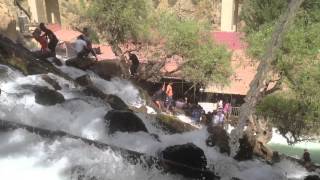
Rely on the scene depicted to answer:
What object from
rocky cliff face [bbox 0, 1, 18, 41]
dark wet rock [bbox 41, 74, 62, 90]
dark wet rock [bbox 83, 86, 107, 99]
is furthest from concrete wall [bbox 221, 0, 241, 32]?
dark wet rock [bbox 41, 74, 62, 90]

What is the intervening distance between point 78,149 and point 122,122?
1.42 meters

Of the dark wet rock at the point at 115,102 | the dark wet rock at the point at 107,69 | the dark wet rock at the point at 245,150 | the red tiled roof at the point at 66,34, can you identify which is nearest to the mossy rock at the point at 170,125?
the dark wet rock at the point at 115,102

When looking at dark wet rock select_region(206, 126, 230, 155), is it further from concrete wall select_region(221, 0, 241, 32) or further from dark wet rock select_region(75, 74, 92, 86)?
concrete wall select_region(221, 0, 241, 32)

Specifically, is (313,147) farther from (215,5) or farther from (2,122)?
(215,5)

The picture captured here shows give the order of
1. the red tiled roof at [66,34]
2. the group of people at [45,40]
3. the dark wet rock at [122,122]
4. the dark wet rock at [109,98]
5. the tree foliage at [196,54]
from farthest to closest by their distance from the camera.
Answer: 1. the red tiled roof at [66,34]
2. the tree foliage at [196,54]
3. the group of people at [45,40]
4. the dark wet rock at [109,98]
5. the dark wet rock at [122,122]

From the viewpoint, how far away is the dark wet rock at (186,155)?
782 cm

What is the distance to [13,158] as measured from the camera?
7.77 m

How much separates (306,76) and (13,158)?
1291 cm

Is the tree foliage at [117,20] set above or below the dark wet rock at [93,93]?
above

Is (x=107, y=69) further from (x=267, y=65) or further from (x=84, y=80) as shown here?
(x=267, y=65)

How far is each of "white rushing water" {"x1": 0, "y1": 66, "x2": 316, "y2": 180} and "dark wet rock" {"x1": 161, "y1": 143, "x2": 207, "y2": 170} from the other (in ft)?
0.98

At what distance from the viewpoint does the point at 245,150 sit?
9.45 meters

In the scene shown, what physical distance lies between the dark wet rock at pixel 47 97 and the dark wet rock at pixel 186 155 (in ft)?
10.9

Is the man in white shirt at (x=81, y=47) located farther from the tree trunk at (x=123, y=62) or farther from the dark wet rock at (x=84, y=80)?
the tree trunk at (x=123, y=62)
